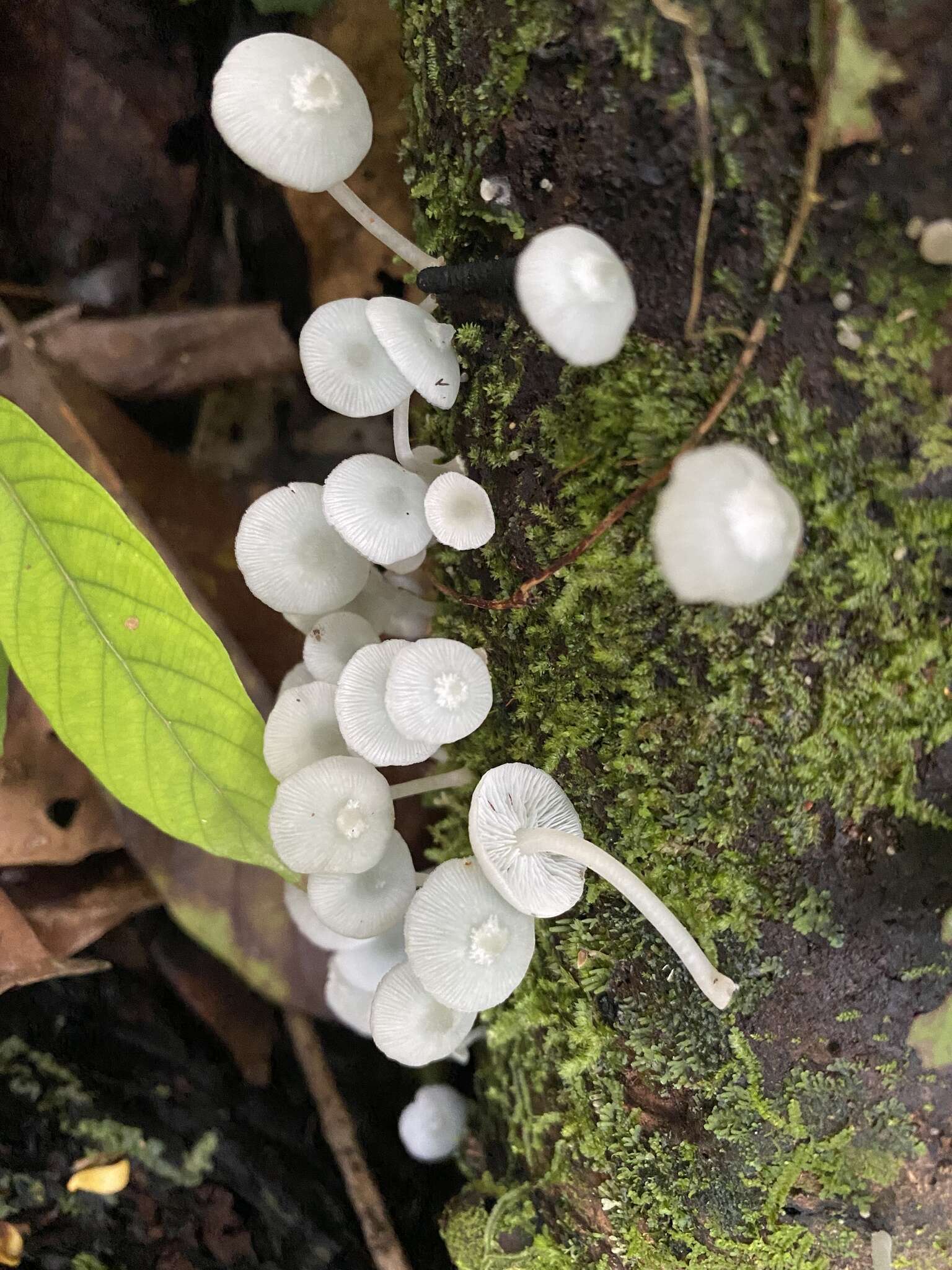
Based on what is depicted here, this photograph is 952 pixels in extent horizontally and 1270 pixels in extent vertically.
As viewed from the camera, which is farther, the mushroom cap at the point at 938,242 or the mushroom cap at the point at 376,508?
the mushroom cap at the point at 376,508

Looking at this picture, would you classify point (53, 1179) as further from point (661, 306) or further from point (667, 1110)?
point (661, 306)

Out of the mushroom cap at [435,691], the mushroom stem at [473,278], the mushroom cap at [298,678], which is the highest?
the mushroom stem at [473,278]

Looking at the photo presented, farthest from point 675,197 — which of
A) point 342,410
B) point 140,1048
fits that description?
point 140,1048

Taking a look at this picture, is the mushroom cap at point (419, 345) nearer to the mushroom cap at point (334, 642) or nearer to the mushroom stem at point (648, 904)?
the mushroom cap at point (334, 642)

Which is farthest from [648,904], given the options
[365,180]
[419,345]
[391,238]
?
[365,180]

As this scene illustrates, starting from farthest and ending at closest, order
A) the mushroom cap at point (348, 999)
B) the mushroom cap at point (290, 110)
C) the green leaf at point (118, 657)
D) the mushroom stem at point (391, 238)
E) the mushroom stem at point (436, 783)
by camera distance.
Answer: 1. the mushroom cap at point (348, 999)
2. the mushroom stem at point (436, 783)
3. the mushroom stem at point (391, 238)
4. the green leaf at point (118, 657)
5. the mushroom cap at point (290, 110)

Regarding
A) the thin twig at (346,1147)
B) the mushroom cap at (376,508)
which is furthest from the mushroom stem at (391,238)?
the thin twig at (346,1147)
